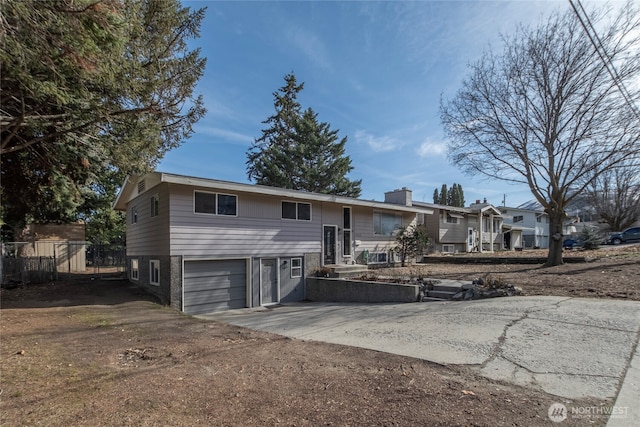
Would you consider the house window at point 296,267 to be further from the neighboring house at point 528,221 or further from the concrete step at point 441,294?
the neighboring house at point 528,221

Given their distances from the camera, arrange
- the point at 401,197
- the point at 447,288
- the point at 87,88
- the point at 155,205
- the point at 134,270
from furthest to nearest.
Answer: the point at 401,197
the point at 134,270
the point at 155,205
the point at 447,288
the point at 87,88

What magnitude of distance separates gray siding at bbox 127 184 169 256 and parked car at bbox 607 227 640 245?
37528 millimetres

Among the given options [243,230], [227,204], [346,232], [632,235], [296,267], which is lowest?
Result: [296,267]

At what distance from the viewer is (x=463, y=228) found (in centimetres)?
2972

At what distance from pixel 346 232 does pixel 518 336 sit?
38.0ft

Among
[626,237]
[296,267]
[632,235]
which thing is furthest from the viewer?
[626,237]

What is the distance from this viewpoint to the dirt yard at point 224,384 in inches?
135

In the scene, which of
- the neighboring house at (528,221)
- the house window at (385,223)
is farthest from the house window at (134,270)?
the neighboring house at (528,221)

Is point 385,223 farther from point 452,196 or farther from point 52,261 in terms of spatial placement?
point 452,196

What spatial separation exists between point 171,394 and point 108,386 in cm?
84

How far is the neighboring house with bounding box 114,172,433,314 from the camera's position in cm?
1209

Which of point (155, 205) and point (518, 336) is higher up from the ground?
point (155, 205)

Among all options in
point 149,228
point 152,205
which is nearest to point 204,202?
point 152,205

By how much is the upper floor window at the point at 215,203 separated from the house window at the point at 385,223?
329 inches
